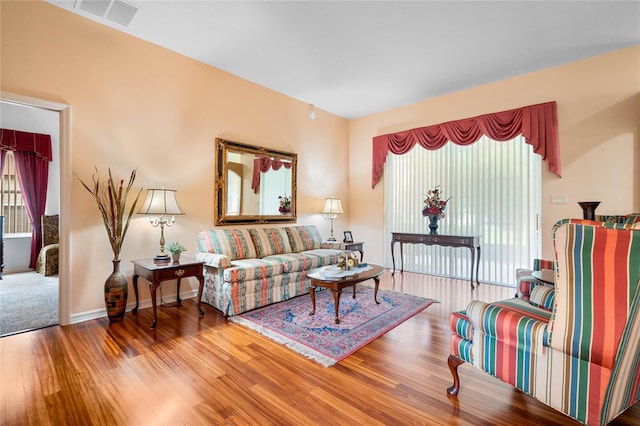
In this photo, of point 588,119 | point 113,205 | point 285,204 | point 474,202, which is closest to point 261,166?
point 285,204

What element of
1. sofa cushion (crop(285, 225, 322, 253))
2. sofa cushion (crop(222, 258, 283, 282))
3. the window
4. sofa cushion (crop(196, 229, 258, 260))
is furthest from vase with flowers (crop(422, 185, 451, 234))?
the window

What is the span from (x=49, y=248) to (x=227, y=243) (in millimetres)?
3553

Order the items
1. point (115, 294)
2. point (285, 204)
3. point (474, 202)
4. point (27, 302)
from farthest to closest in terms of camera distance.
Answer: point (285, 204) → point (474, 202) → point (27, 302) → point (115, 294)

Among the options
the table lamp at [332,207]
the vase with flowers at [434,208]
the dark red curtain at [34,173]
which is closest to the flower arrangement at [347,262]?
the table lamp at [332,207]

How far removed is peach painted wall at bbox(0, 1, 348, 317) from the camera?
2.85m

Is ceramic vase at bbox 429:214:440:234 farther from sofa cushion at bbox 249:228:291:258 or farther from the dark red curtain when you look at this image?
the dark red curtain

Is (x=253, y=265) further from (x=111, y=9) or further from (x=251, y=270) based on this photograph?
(x=111, y=9)

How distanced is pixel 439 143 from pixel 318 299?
11.0 ft

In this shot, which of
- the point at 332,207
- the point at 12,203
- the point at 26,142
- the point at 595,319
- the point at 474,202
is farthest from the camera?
the point at 332,207

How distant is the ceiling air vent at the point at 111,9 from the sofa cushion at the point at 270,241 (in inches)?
108

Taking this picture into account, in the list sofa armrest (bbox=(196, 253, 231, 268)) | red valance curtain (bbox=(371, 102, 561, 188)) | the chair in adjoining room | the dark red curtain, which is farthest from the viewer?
the dark red curtain

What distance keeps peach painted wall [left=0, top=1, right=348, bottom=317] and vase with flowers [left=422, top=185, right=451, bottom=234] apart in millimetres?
3021

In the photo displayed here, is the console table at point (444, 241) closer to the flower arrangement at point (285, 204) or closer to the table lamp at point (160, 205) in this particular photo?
the flower arrangement at point (285, 204)

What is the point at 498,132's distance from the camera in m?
4.50
